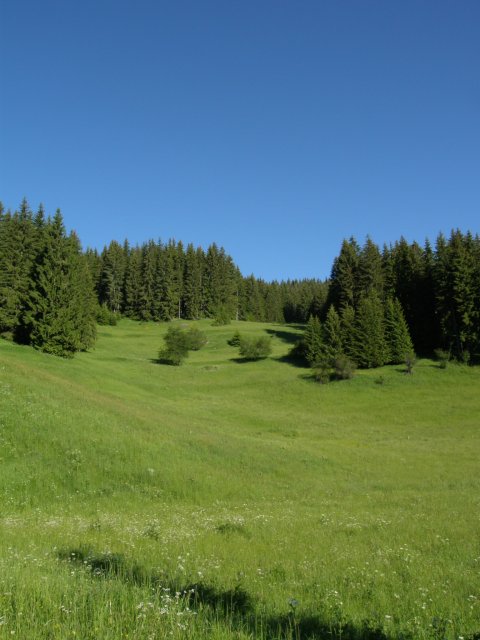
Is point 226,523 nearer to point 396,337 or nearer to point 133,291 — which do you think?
point 396,337

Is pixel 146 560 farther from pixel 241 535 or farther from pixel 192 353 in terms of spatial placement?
pixel 192 353

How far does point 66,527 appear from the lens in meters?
11.6

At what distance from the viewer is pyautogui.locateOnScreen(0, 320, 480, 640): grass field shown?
17.3ft

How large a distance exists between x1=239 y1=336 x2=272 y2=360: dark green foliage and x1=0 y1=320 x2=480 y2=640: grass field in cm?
3223

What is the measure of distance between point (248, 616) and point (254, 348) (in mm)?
75231

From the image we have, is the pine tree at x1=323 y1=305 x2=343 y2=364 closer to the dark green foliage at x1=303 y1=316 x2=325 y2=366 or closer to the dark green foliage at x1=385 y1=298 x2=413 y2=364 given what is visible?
the dark green foliage at x1=303 y1=316 x2=325 y2=366

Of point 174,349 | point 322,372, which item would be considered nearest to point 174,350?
point 174,349

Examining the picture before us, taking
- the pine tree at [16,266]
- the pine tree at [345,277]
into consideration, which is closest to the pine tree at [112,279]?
the pine tree at [16,266]

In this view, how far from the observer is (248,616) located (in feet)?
17.9

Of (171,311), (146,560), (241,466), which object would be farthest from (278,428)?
(171,311)

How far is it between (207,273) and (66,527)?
454 feet

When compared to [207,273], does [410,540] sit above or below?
below

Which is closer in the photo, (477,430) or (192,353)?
(477,430)

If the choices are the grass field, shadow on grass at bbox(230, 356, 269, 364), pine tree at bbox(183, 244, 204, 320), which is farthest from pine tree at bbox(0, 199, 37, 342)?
pine tree at bbox(183, 244, 204, 320)
